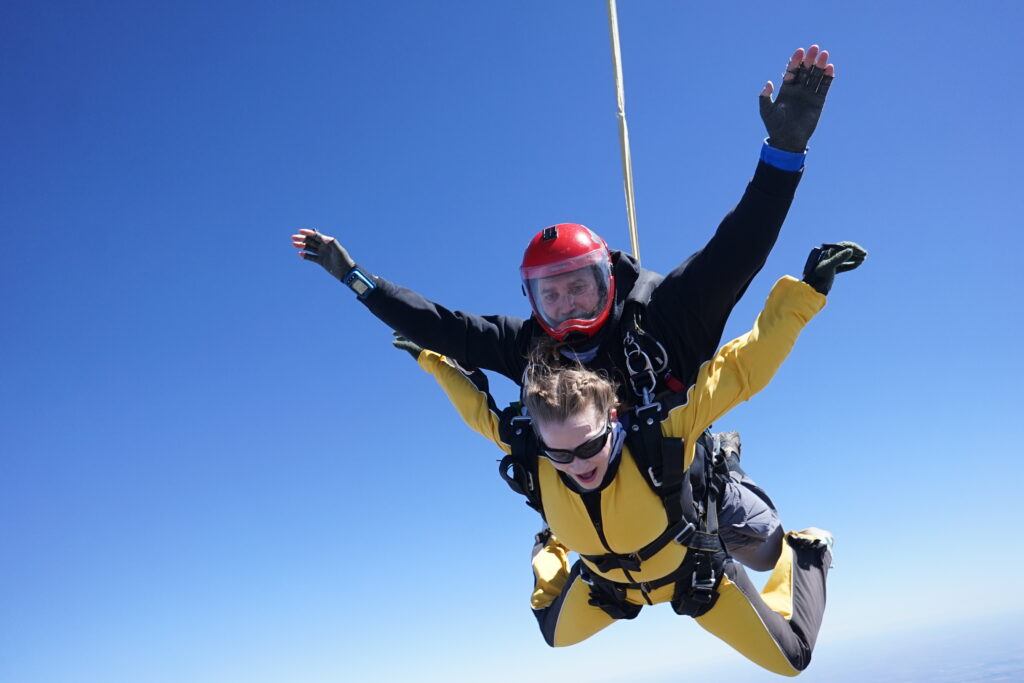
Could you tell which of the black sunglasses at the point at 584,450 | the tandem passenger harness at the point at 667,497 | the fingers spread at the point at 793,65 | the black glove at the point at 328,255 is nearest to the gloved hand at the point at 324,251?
the black glove at the point at 328,255

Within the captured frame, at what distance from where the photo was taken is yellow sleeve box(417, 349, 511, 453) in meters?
2.73

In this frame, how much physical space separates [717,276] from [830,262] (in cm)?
36

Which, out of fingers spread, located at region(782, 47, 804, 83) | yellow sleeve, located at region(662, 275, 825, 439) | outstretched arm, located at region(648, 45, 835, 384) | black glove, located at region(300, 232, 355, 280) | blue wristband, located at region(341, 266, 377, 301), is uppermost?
black glove, located at region(300, 232, 355, 280)

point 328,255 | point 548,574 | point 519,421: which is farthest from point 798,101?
point 548,574

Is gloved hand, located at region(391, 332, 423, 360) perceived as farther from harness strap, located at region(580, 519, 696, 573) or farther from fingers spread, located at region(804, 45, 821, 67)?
fingers spread, located at region(804, 45, 821, 67)

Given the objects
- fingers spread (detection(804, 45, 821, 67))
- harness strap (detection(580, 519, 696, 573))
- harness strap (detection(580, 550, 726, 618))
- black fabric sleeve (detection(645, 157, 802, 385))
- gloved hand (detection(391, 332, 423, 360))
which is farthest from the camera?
gloved hand (detection(391, 332, 423, 360))

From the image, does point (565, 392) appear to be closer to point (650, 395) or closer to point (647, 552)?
point (650, 395)

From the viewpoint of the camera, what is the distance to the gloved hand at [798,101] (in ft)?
6.48

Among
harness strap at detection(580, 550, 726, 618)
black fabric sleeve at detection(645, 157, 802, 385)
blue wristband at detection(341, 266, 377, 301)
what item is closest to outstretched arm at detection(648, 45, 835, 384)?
black fabric sleeve at detection(645, 157, 802, 385)

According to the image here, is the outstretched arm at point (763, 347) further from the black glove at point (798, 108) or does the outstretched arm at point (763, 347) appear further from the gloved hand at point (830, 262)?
the black glove at point (798, 108)

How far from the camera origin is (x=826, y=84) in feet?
6.52

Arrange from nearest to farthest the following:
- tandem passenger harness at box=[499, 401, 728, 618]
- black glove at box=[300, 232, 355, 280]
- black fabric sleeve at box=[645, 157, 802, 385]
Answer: black fabric sleeve at box=[645, 157, 802, 385] → tandem passenger harness at box=[499, 401, 728, 618] → black glove at box=[300, 232, 355, 280]

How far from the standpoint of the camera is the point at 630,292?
8.09 ft

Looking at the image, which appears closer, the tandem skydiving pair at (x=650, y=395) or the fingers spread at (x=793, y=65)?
the fingers spread at (x=793, y=65)
